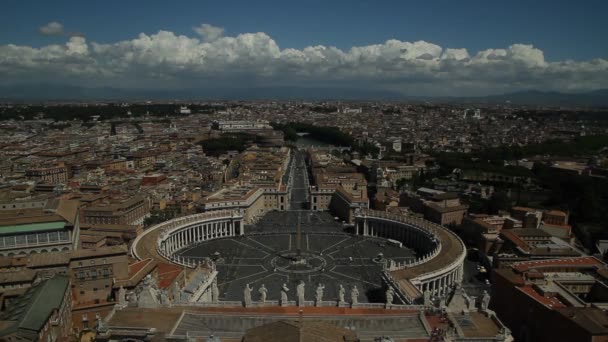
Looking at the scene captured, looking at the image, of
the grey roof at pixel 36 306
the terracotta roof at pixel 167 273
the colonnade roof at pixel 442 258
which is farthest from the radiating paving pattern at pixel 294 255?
the grey roof at pixel 36 306

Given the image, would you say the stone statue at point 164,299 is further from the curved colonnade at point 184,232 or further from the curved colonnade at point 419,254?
the curved colonnade at point 184,232

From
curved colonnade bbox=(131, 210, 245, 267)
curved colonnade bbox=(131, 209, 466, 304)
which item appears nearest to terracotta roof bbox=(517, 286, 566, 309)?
curved colonnade bbox=(131, 209, 466, 304)

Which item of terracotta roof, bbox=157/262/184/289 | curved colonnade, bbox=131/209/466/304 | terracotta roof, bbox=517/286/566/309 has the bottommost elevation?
curved colonnade, bbox=131/209/466/304

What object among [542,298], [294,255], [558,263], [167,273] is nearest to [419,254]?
[294,255]

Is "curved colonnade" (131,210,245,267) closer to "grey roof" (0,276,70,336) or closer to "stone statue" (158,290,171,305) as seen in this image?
"grey roof" (0,276,70,336)

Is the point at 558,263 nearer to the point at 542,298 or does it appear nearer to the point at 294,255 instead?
the point at 542,298

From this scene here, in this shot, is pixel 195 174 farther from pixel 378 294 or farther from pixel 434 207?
pixel 378 294
